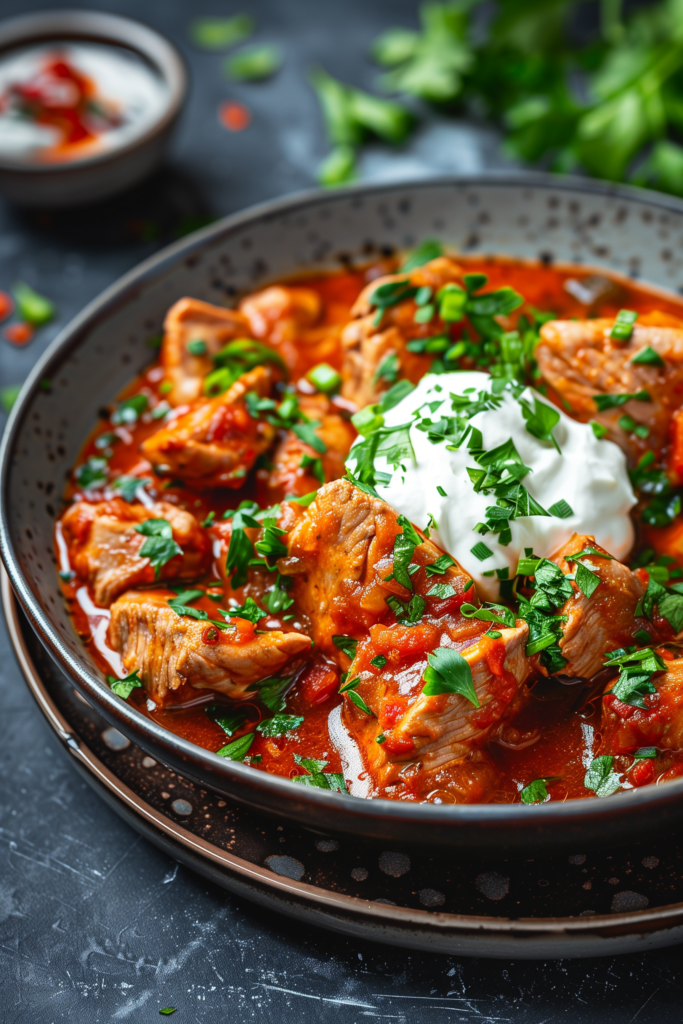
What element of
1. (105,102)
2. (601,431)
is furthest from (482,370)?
(105,102)

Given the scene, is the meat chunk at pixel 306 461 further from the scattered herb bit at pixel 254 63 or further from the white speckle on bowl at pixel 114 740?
the scattered herb bit at pixel 254 63

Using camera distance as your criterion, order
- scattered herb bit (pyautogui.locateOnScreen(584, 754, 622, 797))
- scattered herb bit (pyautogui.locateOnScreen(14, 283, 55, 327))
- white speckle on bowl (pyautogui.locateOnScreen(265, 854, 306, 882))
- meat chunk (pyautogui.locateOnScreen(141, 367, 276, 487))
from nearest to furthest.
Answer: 1. white speckle on bowl (pyautogui.locateOnScreen(265, 854, 306, 882))
2. scattered herb bit (pyautogui.locateOnScreen(584, 754, 622, 797))
3. meat chunk (pyautogui.locateOnScreen(141, 367, 276, 487))
4. scattered herb bit (pyautogui.locateOnScreen(14, 283, 55, 327))

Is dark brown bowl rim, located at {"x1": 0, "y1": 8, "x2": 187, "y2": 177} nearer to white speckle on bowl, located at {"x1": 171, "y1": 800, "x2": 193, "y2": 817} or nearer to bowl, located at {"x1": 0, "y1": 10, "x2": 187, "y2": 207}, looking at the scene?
bowl, located at {"x1": 0, "y1": 10, "x2": 187, "y2": 207}

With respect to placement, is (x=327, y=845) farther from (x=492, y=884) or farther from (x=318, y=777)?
(x=492, y=884)

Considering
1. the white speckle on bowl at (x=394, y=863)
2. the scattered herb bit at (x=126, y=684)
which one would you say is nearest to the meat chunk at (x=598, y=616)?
the white speckle on bowl at (x=394, y=863)

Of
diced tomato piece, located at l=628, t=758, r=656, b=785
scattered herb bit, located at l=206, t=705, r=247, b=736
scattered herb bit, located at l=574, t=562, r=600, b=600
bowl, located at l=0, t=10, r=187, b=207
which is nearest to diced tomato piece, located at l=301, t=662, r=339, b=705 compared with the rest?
scattered herb bit, located at l=206, t=705, r=247, b=736

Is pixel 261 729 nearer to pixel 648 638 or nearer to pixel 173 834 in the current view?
pixel 173 834

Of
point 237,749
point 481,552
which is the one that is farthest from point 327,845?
point 481,552

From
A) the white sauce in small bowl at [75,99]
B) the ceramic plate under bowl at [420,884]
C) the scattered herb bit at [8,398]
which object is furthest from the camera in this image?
the white sauce in small bowl at [75,99]
